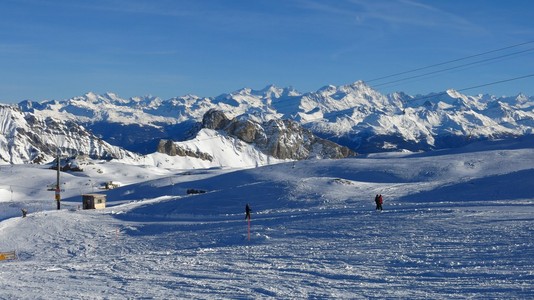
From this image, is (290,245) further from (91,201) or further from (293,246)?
(91,201)

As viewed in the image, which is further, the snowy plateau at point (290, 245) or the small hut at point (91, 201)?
the small hut at point (91, 201)

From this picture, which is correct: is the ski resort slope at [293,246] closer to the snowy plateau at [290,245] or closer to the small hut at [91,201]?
the snowy plateau at [290,245]

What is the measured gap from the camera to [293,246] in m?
30.2

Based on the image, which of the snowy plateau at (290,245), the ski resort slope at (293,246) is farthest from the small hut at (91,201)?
the snowy plateau at (290,245)

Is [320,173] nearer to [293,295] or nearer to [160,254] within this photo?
[160,254]

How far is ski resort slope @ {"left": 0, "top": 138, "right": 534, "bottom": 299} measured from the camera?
20891mm

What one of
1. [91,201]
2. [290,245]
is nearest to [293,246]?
[290,245]

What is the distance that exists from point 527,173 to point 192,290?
43102mm

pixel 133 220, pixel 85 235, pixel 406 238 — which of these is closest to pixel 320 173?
pixel 133 220

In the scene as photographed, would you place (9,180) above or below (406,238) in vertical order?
above

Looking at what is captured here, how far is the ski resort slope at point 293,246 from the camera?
20.9 m

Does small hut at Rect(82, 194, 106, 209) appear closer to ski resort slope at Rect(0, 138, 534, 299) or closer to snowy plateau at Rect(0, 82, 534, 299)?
ski resort slope at Rect(0, 138, 534, 299)

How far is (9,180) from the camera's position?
4392 inches

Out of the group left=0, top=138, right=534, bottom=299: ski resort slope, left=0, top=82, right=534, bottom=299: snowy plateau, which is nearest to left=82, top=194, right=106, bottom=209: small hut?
left=0, top=138, right=534, bottom=299: ski resort slope
